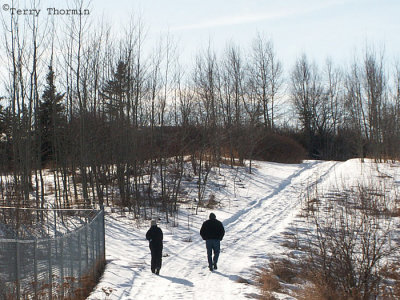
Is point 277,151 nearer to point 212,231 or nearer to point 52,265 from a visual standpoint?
point 212,231

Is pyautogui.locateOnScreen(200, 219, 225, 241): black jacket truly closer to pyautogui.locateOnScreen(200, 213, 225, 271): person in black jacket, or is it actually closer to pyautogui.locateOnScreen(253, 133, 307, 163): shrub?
pyautogui.locateOnScreen(200, 213, 225, 271): person in black jacket

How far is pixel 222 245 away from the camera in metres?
16.8

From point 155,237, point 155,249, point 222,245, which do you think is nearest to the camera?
point 155,249

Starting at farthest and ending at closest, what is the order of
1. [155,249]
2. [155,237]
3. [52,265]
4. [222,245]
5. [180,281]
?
1. [222,245]
2. [155,237]
3. [155,249]
4. [180,281]
5. [52,265]

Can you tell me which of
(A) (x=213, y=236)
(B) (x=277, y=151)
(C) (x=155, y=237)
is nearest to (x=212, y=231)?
(A) (x=213, y=236)

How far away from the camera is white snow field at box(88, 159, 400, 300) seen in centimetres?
1137

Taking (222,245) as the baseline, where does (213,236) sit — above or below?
above

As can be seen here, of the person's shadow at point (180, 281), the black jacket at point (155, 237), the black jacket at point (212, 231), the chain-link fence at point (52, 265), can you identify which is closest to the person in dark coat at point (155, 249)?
the black jacket at point (155, 237)

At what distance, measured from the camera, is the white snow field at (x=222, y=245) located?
11367 millimetres

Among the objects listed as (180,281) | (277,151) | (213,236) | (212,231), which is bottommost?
(180,281)

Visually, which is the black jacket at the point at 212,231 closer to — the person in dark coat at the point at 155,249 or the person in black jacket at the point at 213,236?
the person in black jacket at the point at 213,236

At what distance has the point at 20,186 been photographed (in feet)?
73.5

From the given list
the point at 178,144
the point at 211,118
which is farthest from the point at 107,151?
the point at 211,118

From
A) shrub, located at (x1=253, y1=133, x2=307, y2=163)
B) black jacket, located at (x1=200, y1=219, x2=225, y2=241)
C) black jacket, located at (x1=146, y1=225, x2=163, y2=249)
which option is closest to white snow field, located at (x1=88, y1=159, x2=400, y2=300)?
black jacket, located at (x1=146, y1=225, x2=163, y2=249)
